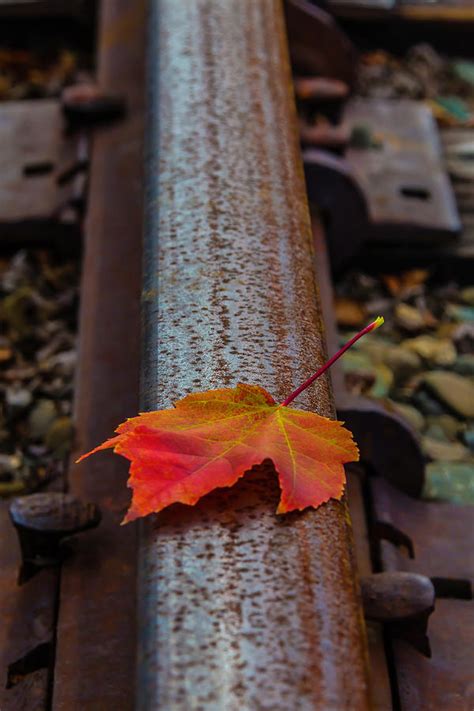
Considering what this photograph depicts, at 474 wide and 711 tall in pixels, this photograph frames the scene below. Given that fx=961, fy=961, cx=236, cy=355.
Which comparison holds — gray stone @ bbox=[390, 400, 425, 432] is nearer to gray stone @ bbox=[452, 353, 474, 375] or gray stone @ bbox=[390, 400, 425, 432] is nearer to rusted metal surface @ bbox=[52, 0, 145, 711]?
gray stone @ bbox=[452, 353, 474, 375]

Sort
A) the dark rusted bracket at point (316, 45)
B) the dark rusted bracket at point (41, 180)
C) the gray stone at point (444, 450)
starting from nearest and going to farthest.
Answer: the gray stone at point (444, 450), the dark rusted bracket at point (41, 180), the dark rusted bracket at point (316, 45)

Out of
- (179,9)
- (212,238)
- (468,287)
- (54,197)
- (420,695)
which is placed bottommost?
(420,695)

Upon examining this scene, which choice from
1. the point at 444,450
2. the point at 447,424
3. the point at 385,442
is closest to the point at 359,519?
the point at 385,442

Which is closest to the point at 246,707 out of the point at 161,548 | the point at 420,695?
the point at 161,548

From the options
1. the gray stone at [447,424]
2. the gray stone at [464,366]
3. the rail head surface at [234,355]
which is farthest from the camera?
the gray stone at [464,366]

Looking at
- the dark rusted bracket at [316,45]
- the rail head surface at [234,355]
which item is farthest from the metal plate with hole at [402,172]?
the rail head surface at [234,355]

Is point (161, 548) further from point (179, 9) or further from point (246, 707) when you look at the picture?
point (179, 9)

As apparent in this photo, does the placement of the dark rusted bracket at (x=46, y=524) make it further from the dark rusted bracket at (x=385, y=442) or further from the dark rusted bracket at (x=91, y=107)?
the dark rusted bracket at (x=91, y=107)
